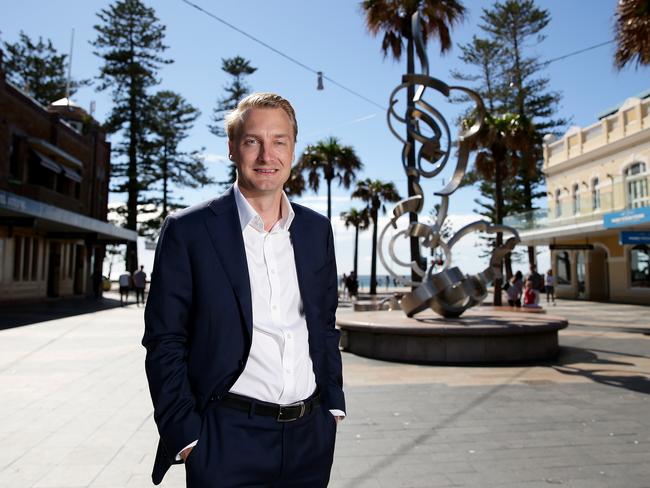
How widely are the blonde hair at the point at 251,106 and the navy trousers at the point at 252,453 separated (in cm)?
96

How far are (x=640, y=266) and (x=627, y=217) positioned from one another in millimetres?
5812

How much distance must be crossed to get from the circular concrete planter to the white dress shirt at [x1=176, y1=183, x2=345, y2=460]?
698cm

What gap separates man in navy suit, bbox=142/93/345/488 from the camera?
168 cm

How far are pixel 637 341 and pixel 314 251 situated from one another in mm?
11741

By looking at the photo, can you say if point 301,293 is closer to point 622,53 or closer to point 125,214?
point 622,53

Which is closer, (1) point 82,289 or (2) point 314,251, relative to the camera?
(2) point 314,251

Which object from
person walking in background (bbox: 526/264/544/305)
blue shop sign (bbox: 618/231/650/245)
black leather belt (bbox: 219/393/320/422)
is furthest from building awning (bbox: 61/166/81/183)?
black leather belt (bbox: 219/393/320/422)

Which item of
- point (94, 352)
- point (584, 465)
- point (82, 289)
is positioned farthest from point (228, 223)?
point (82, 289)

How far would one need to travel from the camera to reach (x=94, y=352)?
969cm

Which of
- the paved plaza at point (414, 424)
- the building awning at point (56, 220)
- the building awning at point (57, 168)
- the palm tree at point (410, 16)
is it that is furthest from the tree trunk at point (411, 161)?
the building awning at point (57, 168)

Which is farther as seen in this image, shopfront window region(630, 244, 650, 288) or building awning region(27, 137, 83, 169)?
shopfront window region(630, 244, 650, 288)

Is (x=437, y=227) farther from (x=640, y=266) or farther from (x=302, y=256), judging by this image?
(x=640, y=266)

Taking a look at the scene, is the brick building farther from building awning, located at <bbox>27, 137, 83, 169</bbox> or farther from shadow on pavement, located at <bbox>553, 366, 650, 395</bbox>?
shadow on pavement, located at <bbox>553, 366, 650, 395</bbox>

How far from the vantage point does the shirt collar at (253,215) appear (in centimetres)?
189
